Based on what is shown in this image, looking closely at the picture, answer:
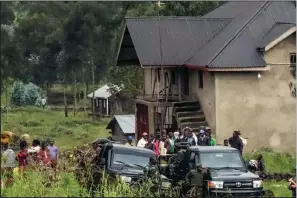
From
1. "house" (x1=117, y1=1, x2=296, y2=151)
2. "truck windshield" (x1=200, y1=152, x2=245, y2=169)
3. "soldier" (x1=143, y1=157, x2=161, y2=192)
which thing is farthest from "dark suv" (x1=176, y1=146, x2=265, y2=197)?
"house" (x1=117, y1=1, x2=296, y2=151)

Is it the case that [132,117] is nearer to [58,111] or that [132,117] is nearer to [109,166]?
[58,111]

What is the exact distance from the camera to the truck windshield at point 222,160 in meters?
18.8

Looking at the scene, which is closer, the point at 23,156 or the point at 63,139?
the point at 23,156

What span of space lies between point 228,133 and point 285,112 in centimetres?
249

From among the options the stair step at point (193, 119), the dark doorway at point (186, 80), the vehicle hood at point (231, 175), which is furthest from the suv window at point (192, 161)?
the dark doorway at point (186, 80)

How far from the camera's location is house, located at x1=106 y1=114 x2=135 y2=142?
45.6 m

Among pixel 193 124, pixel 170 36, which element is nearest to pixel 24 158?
pixel 193 124

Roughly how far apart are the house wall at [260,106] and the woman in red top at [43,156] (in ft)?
39.9

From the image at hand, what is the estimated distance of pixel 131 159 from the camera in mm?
19078

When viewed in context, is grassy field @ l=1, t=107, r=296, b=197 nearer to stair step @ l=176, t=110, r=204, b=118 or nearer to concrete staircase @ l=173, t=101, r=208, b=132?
concrete staircase @ l=173, t=101, r=208, b=132

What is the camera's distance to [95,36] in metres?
53.7

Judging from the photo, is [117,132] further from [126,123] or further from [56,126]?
[56,126]

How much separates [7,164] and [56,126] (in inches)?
1389

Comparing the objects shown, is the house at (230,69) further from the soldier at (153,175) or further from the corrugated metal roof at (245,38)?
the soldier at (153,175)
